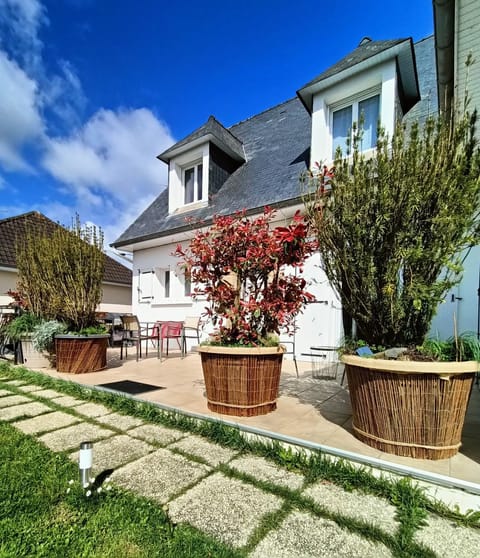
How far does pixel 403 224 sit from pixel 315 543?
2085 mm

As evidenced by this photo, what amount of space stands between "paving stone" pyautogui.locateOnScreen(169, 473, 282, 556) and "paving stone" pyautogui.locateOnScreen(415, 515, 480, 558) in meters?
0.72

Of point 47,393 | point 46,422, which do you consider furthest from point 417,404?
point 47,393

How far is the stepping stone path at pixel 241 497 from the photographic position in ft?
4.65

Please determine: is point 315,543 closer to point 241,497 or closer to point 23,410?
point 241,497

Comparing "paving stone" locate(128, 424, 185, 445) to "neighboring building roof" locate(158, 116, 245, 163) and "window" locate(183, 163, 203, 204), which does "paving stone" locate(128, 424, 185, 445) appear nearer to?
"window" locate(183, 163, 203, 204)

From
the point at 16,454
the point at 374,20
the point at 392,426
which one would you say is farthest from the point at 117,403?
the point at 374,20

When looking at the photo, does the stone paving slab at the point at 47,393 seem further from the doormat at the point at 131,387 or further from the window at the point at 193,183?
the window at the point at 193,183

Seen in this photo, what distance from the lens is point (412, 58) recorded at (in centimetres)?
550

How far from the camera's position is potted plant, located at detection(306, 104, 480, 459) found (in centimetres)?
209

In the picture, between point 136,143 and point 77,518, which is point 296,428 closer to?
point 77,518

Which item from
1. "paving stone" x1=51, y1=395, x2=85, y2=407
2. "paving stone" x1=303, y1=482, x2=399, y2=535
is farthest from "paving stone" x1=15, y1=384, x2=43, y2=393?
"paving stone" x1=303, y1=482, x2=399, y2=535

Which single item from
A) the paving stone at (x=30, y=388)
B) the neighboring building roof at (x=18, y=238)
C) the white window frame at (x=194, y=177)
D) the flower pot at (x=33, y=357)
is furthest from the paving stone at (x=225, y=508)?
the neighboring building roof at (x=18, y=238)

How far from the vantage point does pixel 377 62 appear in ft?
18.4

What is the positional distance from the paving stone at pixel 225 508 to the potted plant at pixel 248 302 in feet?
3.35
